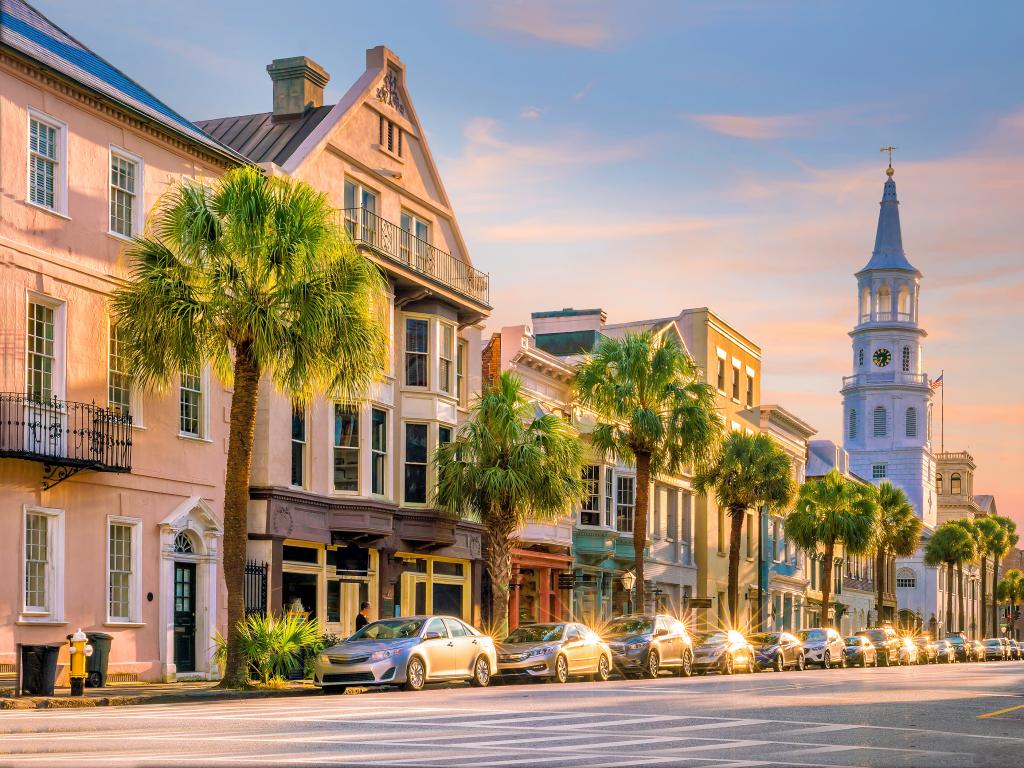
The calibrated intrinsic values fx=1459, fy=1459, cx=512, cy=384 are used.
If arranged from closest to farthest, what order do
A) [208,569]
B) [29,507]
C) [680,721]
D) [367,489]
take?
[680,721] < [29,507] < [208,569] < [367,489]

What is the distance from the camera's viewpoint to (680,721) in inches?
743

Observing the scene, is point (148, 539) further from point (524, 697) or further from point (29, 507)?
point (524, 697)

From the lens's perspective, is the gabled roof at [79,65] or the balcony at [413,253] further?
the balcony at [413,253]

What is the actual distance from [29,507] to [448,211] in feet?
62.7

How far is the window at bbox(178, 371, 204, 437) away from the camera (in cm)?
3017

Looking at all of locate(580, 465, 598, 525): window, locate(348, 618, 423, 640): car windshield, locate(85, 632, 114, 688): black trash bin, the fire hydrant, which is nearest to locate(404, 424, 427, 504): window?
locate(348, 618, 423, 640): car windshield

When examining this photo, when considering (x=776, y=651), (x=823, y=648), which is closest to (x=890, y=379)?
(x=823, y=648)

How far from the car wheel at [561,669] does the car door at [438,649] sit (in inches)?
171

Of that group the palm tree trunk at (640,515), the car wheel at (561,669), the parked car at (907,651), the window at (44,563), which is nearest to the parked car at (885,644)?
the parked car at (907,651)

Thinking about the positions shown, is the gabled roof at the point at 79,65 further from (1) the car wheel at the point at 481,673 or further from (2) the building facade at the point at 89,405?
(1) the car wheel at the point at 481,673

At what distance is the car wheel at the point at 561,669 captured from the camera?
101ft

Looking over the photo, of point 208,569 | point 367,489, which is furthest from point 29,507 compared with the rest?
point 367,489

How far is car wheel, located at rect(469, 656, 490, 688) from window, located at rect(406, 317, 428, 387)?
1187cm

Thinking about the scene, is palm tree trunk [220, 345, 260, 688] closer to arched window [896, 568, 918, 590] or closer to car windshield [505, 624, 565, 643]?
car windshield [505, 624, 565, 643]
